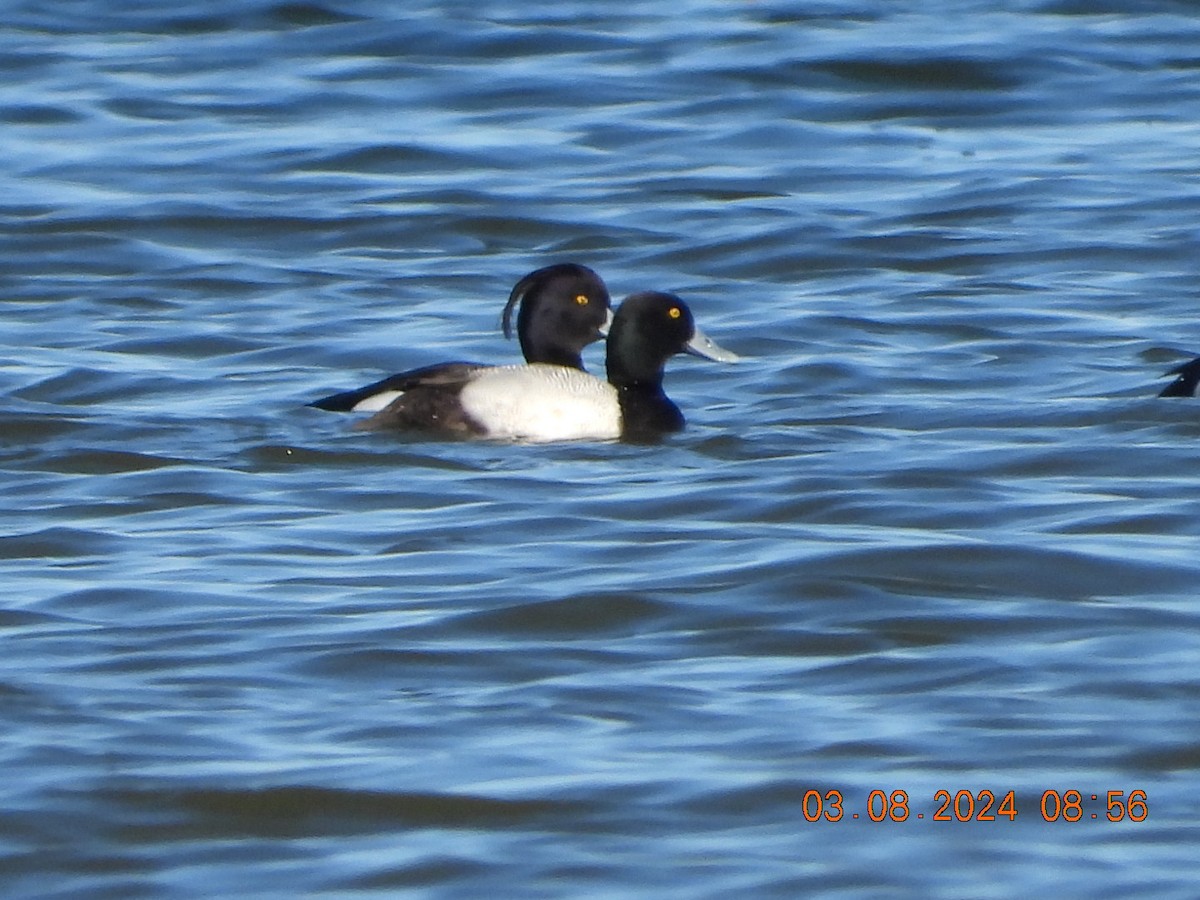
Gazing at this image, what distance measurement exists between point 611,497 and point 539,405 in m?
1.21

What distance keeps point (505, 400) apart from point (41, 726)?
12.7 feet

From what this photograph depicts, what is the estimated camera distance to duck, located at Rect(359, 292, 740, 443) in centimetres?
942

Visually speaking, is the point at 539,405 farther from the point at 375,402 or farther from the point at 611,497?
the point at 611,497

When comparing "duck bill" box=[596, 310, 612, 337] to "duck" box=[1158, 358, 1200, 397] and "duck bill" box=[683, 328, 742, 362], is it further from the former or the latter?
"duck" box=[1158, 358, 1200, 397]

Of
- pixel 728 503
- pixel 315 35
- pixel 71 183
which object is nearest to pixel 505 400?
pixel 728 503

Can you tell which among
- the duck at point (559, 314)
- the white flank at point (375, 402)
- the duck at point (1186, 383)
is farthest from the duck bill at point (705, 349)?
the duck at point (1186, 383)

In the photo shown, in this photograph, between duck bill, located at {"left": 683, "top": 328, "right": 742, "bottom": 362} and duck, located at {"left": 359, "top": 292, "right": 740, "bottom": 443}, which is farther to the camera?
duck bill, located at {"left": 683, "top": 328, "right": 742, "bottom": 362}

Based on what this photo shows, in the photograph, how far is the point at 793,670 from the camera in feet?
20.4

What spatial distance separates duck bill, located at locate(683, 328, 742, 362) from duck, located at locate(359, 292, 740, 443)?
81 millimetres

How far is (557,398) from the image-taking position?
31.6 feet
